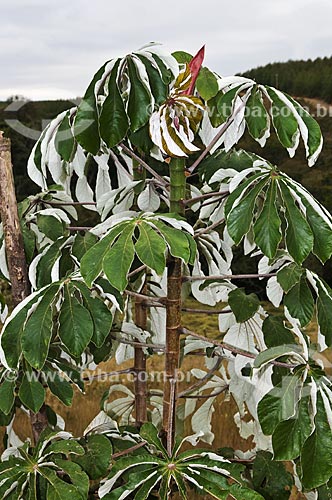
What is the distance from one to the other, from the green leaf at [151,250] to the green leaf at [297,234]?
192 mm

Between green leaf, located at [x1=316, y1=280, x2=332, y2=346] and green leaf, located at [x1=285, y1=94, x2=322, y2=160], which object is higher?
green leaf, located at [x1=285, y1=94, x2=322, y2=160]

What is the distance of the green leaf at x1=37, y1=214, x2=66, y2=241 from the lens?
1147 millimetres

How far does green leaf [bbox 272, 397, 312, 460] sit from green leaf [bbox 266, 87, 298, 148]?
40 centimetres

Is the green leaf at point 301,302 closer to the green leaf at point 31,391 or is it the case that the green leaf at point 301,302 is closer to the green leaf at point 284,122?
the green leaf at point 284,122

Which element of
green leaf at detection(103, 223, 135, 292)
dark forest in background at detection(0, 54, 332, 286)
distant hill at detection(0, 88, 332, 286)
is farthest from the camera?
dark forest in background at detection(0, 54, 332, 286)

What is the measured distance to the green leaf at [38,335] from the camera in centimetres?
87

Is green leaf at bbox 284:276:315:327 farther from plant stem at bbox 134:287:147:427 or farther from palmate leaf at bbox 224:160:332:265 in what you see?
plant stem at bbox 134:287:147:427

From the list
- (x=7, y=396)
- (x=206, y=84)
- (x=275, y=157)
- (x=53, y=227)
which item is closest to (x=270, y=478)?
(x=7, y=396)

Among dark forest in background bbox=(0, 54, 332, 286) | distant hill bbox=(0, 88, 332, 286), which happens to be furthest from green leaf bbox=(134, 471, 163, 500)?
distant hill bbox=(0, 88, 332, 286)

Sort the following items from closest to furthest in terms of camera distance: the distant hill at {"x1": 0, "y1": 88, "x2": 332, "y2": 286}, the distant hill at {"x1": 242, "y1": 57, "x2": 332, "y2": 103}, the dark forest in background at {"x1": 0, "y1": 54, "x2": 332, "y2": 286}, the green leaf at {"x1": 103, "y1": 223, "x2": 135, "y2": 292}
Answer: the green leaf at {"x1": 103, "y1": 223, "x2": 135, "y2": 292}
the distant hill at {"x1": 0, "y1": 88, "x2": 332, "y2": 286}
the dark forest in background at {"x1": 0, "y1": 54, "x2": 332, "y2": 286}
the distant hill at {"x1": 242, "y1": 57, "x2": 332, "y2": 103}

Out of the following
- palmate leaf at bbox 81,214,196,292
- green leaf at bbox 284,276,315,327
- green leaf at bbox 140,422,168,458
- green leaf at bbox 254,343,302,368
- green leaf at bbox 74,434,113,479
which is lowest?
green leaf at bbox 74,434,113,479

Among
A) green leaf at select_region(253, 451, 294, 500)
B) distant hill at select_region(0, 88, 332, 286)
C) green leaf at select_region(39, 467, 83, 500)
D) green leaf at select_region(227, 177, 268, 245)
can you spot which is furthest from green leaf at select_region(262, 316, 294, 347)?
distant hill at select_region(0, 88, 332, 286)

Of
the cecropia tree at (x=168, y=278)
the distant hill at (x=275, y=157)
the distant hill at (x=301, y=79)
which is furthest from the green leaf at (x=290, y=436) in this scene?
the distant hill at (x=301, y=79)

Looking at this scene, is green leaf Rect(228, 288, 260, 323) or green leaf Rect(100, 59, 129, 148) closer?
green leaf Rect(100, 59, 129, 148)
